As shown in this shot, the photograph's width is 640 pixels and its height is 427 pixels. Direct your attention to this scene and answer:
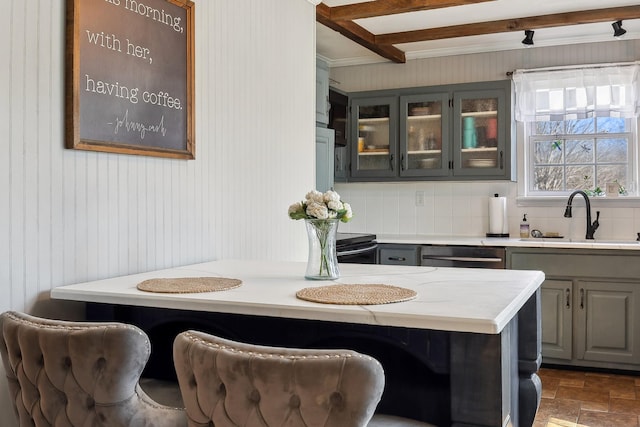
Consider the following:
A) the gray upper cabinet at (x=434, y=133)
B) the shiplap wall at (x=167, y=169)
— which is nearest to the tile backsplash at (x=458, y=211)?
the gray upper cabinet at (x=434, y=133)

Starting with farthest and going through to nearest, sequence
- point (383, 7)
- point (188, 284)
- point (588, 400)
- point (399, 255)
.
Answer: point (399, 255) < point (383, 7) < point (588, 400) < point (188, 284)

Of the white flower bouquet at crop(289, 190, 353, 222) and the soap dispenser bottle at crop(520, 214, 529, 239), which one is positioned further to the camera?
the soap dispenser bottle at crop(520, 214, 529, 239)

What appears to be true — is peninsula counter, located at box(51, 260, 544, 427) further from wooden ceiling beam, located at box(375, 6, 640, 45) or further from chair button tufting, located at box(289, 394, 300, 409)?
wooden ceiling beam, located at box(375, 6, 640, 45)

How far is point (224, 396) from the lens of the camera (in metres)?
1.25

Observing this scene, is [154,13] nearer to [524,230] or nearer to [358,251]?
[358,251]

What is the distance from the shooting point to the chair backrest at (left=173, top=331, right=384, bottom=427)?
1153mm

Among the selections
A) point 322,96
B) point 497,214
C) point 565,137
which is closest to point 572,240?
point 497,214

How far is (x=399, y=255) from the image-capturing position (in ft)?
15.6

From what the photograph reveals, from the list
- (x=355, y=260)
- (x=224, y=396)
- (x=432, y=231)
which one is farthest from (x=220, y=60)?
(x=432, y=231)

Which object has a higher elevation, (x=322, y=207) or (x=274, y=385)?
(x=322, y=207)

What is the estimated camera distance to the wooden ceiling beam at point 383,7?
3889mm

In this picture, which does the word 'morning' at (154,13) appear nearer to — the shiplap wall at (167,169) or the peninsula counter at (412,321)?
the shiplap wall at (167,169)

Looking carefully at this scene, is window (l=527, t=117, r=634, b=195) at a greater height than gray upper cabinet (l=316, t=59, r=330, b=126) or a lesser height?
lesser

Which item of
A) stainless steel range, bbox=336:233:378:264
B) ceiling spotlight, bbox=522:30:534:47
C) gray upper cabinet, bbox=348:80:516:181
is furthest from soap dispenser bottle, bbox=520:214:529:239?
ceiling spotlight, bbox=522:30:534:47
